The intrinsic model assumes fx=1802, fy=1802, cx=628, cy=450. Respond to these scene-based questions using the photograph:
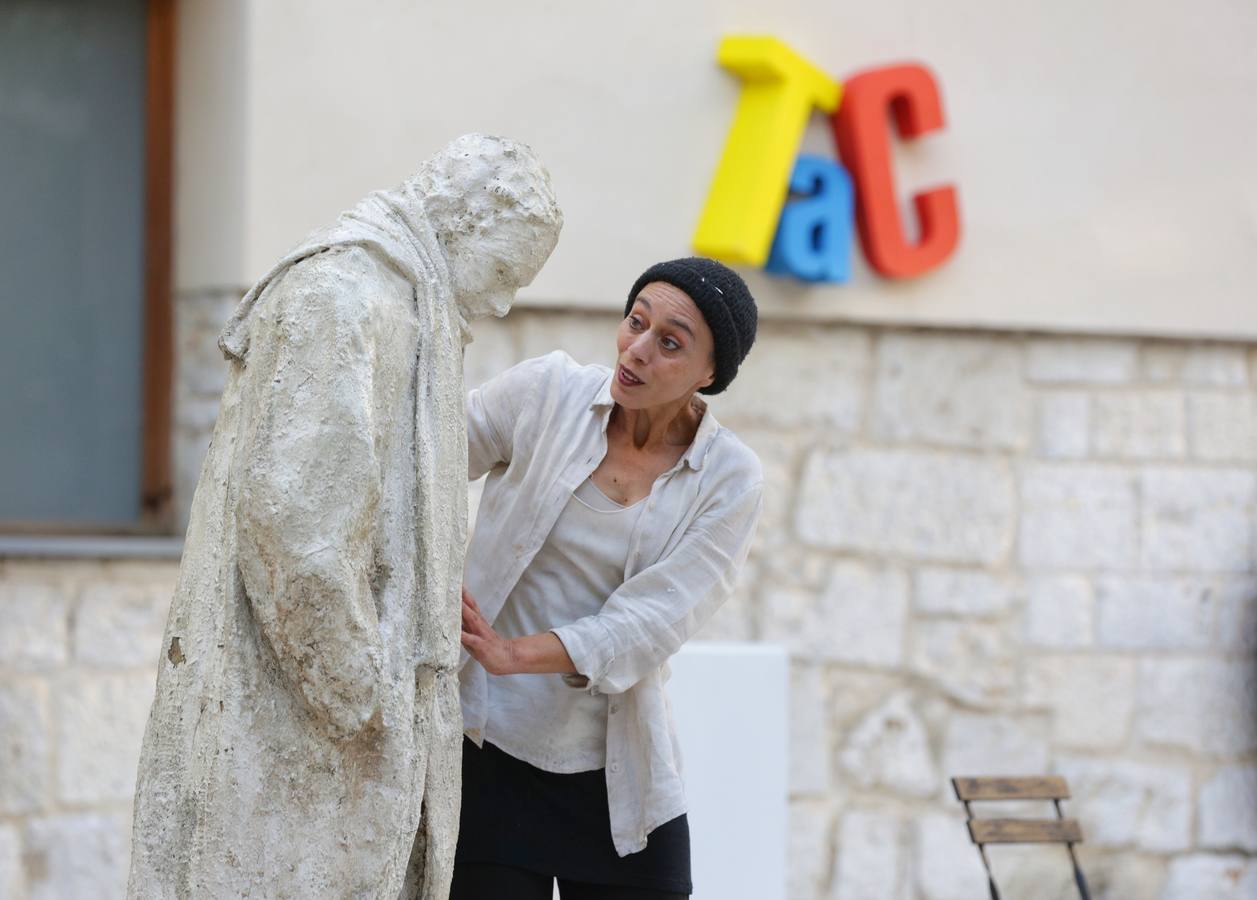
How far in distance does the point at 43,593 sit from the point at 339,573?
298 centimetres

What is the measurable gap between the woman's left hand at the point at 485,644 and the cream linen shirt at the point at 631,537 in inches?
5.3

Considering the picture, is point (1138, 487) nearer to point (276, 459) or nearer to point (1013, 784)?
point (1013, 784)

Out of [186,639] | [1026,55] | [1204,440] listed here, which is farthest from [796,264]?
[186,639]

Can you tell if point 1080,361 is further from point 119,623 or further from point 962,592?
point 119,623

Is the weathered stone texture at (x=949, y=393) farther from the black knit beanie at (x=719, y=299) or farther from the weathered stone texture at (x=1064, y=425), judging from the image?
the black knit beanie at (x=719, y=299)

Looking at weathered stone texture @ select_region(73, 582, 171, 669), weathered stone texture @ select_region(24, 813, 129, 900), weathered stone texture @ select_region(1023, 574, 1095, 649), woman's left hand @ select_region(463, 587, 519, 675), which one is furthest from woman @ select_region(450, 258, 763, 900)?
weathered stone texture @ select_region(1023, 574, 1095, 649)

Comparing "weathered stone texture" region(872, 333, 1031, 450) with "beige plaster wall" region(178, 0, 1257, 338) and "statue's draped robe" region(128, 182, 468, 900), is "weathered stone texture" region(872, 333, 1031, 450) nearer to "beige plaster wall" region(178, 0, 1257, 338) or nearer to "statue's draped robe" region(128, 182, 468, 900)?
"beige plaster wall" region(178, 0, 1257, 338)

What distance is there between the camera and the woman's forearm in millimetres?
2328

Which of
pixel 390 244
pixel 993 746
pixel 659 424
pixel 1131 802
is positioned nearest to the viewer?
pixel 390 244

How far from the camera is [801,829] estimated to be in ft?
17.5

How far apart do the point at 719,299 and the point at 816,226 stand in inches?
114

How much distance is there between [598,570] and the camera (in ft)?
8.22

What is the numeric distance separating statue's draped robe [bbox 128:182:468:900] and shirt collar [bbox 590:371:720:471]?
1.78 ft

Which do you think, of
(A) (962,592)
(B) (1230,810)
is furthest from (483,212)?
(B) (1230,810)
